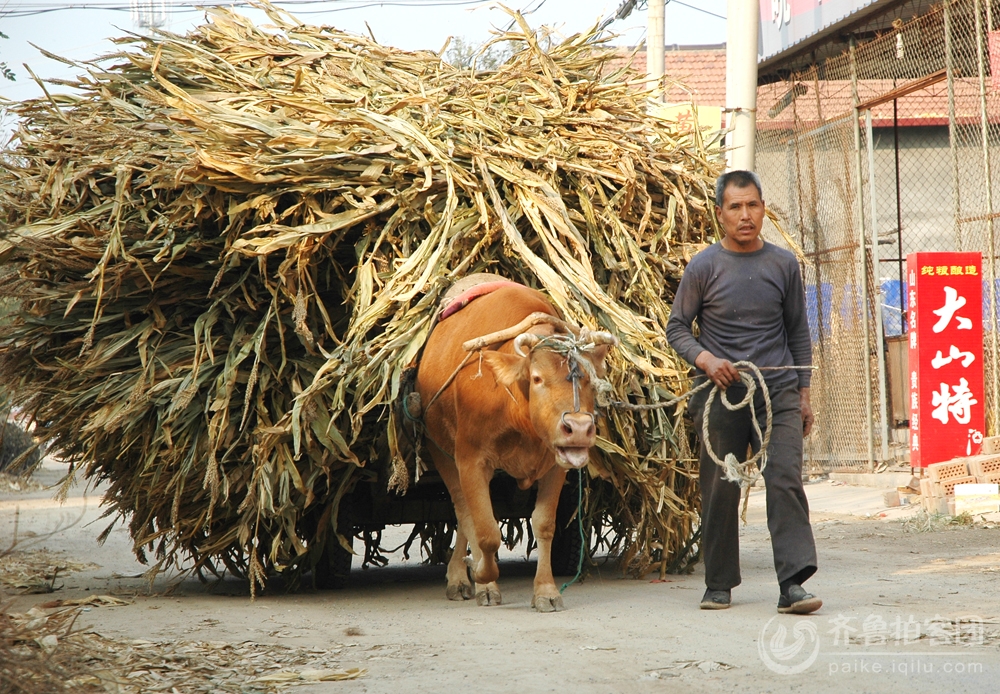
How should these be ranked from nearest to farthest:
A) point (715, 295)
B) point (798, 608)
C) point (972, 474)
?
point (798, 608)
point (715, 295)
point (972, 474)

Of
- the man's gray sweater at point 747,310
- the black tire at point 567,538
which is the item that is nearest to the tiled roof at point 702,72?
the black tire at point 567,538

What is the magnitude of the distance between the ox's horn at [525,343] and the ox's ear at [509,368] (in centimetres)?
7

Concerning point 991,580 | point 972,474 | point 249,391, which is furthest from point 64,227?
point 972,474

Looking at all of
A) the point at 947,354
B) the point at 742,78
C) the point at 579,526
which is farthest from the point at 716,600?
the point at 947,354

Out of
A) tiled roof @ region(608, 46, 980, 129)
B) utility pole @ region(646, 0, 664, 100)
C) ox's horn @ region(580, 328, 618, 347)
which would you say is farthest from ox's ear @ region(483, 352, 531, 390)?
utility pole @ region(646, 0, 664, 100)

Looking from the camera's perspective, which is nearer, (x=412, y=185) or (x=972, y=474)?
(x=412, y=185)

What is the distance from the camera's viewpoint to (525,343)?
16.2 feet

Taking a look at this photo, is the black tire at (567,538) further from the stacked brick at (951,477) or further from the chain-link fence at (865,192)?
the chain-link fence at (865,192)

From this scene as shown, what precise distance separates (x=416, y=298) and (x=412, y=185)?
624mm

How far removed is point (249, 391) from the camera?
562 cm

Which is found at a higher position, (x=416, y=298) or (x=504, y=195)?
(x=504, y=195)

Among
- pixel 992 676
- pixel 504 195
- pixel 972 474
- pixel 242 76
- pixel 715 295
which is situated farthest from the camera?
pixel 972 474

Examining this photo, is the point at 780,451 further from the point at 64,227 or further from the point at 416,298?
the point at 64,227

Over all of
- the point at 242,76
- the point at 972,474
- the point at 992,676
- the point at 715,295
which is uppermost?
the point at 242,76
